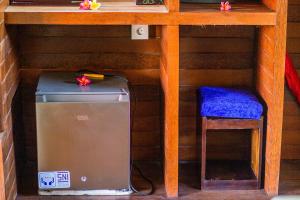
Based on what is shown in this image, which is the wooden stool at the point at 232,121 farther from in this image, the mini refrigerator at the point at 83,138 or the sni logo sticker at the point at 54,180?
the sni logo sticker at the point at 54,180

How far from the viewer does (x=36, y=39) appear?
10.4 feet

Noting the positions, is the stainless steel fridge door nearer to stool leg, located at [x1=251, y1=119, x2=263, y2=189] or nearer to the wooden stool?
the wooden stool

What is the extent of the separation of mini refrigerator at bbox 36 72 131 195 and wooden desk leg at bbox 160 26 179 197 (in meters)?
0.18

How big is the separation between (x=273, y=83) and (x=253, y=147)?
0.46 m

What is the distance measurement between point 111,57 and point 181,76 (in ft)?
1.22

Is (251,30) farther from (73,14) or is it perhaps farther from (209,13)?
(73,14)

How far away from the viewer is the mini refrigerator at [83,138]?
2.81 m

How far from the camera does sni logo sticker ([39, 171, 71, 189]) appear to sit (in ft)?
9.50

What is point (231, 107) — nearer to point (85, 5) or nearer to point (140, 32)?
point (140, 32)

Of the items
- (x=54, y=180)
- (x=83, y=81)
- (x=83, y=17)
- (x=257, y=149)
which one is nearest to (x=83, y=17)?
(x=83, y=17)

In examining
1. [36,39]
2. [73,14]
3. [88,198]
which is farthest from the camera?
[36,39]

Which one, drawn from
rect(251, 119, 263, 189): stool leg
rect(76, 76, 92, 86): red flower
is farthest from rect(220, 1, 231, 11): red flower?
rect(76, 76, 92, 86): red flower

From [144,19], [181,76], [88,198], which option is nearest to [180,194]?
[88,198]

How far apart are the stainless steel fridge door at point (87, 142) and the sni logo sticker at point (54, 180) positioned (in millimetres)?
21
